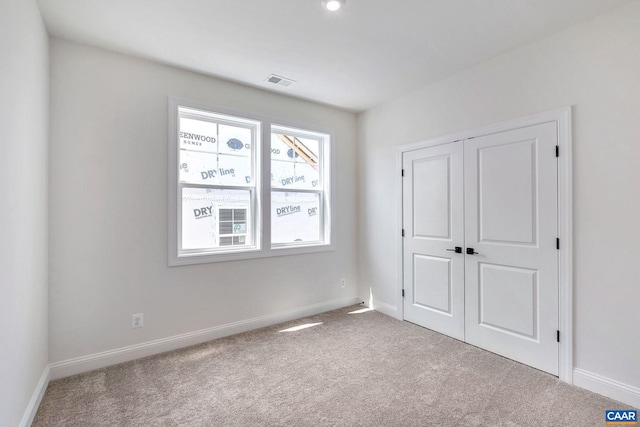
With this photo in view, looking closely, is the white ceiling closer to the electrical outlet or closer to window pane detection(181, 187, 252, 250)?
window pane detection(181, 187, 252, 250)

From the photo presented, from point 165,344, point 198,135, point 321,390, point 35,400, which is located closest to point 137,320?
point 165,344

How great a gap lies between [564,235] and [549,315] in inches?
26.2

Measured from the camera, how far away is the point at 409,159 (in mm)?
3631

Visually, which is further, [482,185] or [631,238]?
[482,185]

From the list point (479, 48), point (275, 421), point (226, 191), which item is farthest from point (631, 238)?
point (226, 191)

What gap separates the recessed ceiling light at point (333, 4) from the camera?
204 centimetres

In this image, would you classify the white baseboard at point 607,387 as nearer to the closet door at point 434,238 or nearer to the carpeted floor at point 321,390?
the carpeted floor at point 321,390

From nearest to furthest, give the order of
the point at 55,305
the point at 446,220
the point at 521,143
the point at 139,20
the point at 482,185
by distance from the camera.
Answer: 1. the point at 139,20
2. the point at 55,305
3. the point at 521,143
4. the point at 482,185
5. the point at 446,220

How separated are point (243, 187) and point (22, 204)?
1.89 m

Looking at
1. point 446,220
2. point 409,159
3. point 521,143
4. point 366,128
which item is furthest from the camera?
point 366,128

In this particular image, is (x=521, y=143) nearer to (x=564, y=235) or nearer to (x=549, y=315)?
(x=564, y=235)

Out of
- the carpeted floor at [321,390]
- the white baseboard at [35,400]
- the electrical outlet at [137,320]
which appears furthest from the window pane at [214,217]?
the white baseboard at [35,400]

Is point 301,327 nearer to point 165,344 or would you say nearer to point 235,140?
point 165,344

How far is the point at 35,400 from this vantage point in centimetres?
203
